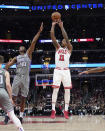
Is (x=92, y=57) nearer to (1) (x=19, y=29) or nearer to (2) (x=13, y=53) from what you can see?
(2) (x=13, y=53)

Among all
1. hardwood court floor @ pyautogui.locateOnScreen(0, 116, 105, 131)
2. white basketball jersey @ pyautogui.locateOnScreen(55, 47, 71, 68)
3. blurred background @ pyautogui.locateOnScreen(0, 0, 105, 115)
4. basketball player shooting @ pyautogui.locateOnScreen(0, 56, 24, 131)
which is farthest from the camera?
blurred background @ pyautogui.locateOnScreen(0, 0, 105, 115)

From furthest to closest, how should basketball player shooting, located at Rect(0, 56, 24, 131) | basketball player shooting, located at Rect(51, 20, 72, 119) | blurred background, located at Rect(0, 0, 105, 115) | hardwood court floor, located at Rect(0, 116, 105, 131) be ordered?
blurred background, located at Rect(0, 0, 105, 115)
basketball player shooting, located at Rect(51, 20, 72, 119)
hardwood court floor, located at Rect(0, 116, 105, 131)
basketball player shooting, located at Rect(0, 56, 24, 131)

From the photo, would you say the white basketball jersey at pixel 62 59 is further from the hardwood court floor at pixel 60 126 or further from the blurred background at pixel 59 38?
the blurred background at pixel 59 38

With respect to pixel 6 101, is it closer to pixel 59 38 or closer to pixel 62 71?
pixel 62 71

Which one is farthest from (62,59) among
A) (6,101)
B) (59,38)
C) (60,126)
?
(59,38)

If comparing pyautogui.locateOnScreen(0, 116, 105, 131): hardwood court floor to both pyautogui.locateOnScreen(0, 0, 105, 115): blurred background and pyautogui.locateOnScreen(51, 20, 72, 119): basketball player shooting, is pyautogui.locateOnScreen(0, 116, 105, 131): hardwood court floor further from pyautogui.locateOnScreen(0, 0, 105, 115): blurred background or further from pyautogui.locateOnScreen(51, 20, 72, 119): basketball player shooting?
pyautogui.locateOnScreen(0, 0, 105, 115): blurred background

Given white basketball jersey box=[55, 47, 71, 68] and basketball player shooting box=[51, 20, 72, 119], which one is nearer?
basketball player shooting box=[51, 20, 72, 119]

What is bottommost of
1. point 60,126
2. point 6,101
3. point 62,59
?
point 60,126

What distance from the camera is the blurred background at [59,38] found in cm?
1830

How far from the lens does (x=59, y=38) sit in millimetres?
26891

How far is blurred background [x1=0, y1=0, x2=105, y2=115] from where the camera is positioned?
18297mm

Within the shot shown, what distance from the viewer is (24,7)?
23562mm

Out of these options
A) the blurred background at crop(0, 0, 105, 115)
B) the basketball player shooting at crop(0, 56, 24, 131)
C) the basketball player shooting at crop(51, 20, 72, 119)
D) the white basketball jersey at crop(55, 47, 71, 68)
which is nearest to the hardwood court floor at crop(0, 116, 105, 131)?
the basketball player shooting at crop(51, 20, 72, 119)

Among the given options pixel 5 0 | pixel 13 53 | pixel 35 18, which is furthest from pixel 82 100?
pixel 5 0
